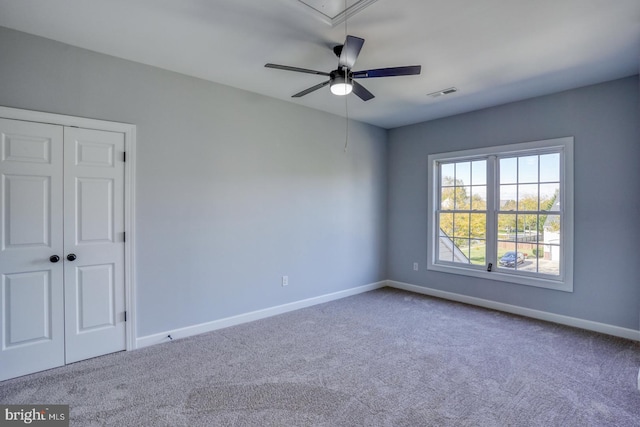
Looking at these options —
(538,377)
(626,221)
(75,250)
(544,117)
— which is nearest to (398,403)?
(538,377)

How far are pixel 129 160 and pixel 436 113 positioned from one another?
3976mm

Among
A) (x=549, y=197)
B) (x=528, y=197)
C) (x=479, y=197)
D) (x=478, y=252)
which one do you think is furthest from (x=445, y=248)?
(x=549, y=197)

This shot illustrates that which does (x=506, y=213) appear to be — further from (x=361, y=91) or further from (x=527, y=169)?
(x=361, y=91)

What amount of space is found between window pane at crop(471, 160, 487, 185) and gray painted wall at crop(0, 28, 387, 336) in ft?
5.82

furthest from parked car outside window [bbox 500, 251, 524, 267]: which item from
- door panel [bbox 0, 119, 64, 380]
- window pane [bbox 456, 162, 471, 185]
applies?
door panel [bbox 0, 119, 64, 380]

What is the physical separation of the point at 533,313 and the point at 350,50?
12.5ft

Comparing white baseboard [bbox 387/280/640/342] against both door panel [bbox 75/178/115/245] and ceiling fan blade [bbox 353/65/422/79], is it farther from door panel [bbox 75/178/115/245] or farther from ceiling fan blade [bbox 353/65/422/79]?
door panel [bbox 75/178/115/245]

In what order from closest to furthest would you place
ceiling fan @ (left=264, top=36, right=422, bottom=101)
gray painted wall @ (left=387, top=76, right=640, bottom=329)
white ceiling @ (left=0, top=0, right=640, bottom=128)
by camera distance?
1. white ceiling @ (left=0, top=0, right=640, bottom=128)
2. ceiling fan @ (left=264, top=36, right=422, bottom=101)
3. gray painted wall @ (left=387, top=76, right=640, bottom=329)

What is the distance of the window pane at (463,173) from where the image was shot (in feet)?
15.4

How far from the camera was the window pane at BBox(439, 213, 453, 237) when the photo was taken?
16.0 feet

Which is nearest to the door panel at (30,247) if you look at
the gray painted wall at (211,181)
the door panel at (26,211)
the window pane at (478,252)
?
the door panel at (26,211)

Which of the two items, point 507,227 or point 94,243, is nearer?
point 94,243

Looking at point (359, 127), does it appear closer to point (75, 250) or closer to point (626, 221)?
point (626, 221)

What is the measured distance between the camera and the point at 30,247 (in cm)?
261
